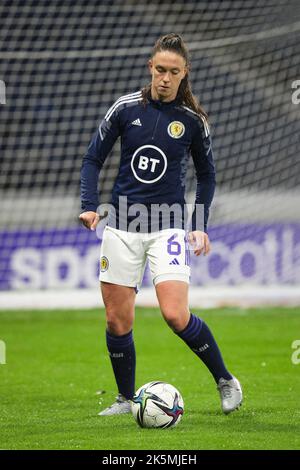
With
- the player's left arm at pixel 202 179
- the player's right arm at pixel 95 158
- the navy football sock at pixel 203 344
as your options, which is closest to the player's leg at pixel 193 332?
the navy football sock at pixel 203 344

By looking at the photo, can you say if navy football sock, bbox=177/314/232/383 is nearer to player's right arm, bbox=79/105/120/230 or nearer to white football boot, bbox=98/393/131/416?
white football boot, bbox=98/393/131/416

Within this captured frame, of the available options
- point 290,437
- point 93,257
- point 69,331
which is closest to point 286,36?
point 93,257

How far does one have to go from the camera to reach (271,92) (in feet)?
43.2

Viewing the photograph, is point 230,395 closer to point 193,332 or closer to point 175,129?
point 193,332

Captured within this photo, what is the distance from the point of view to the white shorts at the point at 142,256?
5297 millimetres

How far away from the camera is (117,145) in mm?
13039

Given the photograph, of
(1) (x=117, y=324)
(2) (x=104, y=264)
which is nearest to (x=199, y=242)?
(2) (x=104, y=264)

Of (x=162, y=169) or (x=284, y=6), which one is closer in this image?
(x=162, y=169)

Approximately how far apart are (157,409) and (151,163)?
1.32 meters

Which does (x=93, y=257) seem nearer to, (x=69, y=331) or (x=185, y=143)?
(x=69, y=331)

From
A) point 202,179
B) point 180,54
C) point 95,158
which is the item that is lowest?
point 202,179

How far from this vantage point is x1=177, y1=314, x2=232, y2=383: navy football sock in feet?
17.6

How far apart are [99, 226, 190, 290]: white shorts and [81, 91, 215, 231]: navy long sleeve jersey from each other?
0.18m
